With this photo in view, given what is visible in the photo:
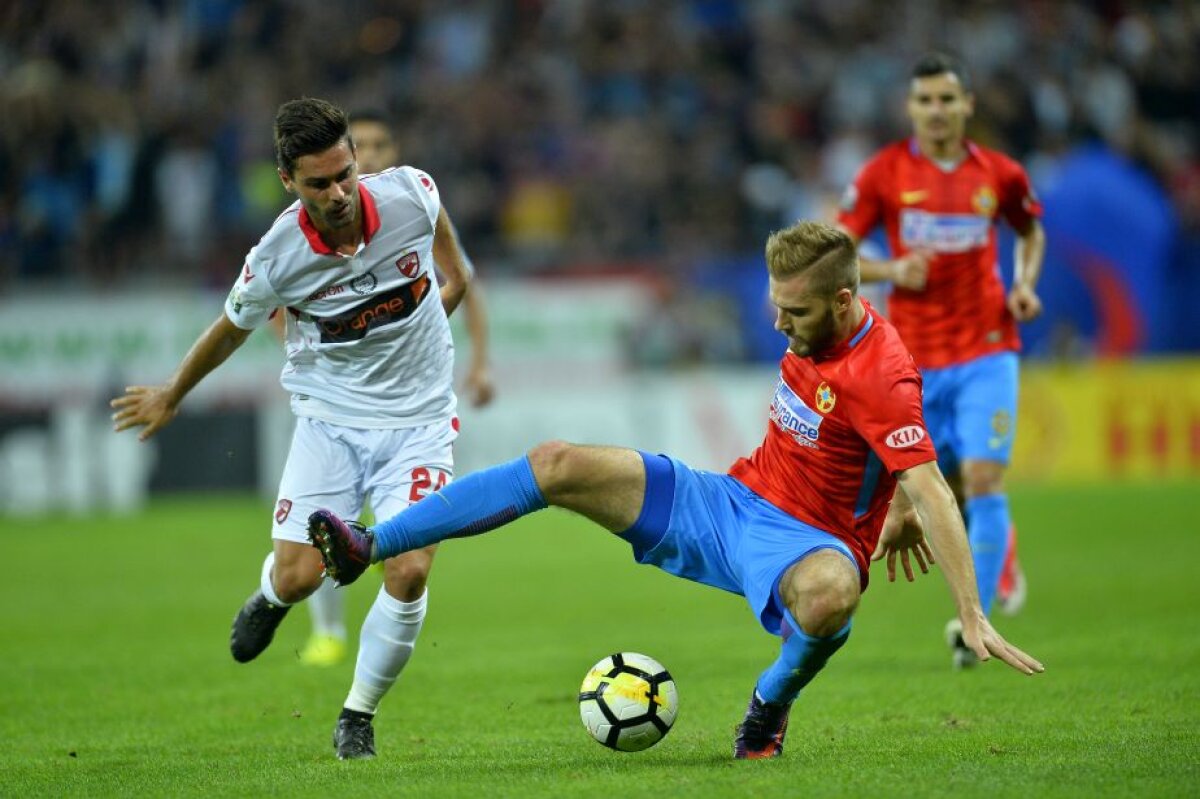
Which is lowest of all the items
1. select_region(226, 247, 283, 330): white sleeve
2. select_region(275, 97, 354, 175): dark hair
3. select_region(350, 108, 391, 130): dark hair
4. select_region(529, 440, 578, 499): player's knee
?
select_region(529, 440, 578, 499): player's knee

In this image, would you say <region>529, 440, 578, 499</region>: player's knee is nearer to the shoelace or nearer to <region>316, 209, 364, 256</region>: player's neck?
the shoelace

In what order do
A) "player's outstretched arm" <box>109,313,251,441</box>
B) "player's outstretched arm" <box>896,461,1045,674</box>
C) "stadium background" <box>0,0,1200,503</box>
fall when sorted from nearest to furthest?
"player's outstretched arm" <box>896,461,1045,674</box>, "player's outstretched arm" <box>109,313,251,441</box>, "stadium background" <box>0,0,1200,503</box>

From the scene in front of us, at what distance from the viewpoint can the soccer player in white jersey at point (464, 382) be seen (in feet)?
25.7

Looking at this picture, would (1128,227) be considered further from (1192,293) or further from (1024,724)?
(1024,724)

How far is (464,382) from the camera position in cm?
844

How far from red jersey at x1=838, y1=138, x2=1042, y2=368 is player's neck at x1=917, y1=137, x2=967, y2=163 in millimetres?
37

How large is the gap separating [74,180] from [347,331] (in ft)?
48.9

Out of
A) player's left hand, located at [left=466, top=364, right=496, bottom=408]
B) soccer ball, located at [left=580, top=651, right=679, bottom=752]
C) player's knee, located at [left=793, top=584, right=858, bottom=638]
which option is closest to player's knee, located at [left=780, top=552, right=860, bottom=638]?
player's knee, located at [left=793, top=584, right=858, bottom=638]

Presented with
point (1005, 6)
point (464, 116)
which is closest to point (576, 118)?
point (464, 116)

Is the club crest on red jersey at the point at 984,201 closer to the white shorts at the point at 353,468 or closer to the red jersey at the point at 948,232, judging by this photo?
the red jersey at the point at 948,232

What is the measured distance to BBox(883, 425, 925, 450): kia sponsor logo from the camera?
5285 mm

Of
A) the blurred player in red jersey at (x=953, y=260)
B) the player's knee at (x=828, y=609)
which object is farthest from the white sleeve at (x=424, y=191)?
the blurred player in red jersey at (x=953, y=260)

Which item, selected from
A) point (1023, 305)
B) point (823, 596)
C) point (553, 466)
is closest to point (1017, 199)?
point (1023, 305)

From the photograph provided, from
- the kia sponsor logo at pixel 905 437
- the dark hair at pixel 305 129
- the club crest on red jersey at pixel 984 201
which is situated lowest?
the kia sponsor logo at pixel 905 437
